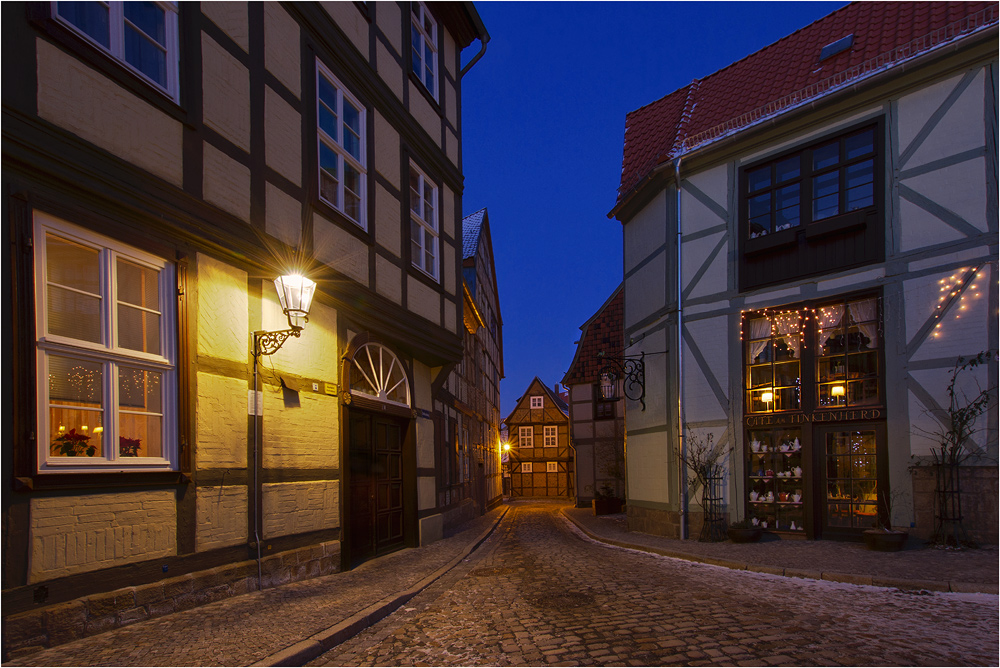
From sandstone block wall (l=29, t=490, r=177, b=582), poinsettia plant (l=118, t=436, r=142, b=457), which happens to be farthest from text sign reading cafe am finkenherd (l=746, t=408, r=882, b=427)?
poinsettia plant (l=118, t=436, r=142, b=457)

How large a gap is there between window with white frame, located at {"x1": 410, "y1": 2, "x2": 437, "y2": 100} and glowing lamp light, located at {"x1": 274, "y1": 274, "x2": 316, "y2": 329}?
19.9 feet

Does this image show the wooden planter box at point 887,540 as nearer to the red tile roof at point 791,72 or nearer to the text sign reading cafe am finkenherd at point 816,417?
the text sign reading cafe am finkenherd at point 816,417

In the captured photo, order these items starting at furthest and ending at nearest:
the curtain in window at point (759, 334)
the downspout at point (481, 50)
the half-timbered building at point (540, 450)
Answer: the half-timbered building at point (540, 450)
the downspout at point (481, 50)
the curtain in window at point (759, 334)

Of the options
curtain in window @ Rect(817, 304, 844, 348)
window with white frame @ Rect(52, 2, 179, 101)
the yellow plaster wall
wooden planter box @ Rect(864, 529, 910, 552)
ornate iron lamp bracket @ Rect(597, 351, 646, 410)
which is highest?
window with white frame @ Rect(52, 2, 179, 101)

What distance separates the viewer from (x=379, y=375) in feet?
34.0

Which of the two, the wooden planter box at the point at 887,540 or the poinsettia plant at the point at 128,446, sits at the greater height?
the poinsettia plant at the point at 128,446

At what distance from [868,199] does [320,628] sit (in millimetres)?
9815

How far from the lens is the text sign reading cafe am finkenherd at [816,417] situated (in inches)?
400

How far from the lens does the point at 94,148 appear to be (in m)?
5.21

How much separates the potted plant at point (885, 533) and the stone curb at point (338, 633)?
6132 mm

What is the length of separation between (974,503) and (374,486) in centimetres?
821

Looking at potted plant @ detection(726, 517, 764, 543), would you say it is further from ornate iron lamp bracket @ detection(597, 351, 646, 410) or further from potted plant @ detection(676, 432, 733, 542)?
ornate iron lamp bracket @ detection(597, 351, 646, 410)

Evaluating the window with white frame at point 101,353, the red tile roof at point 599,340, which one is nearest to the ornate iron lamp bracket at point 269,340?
the window with white frame at point 101,353

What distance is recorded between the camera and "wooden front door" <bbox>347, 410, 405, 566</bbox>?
30.7 ft
